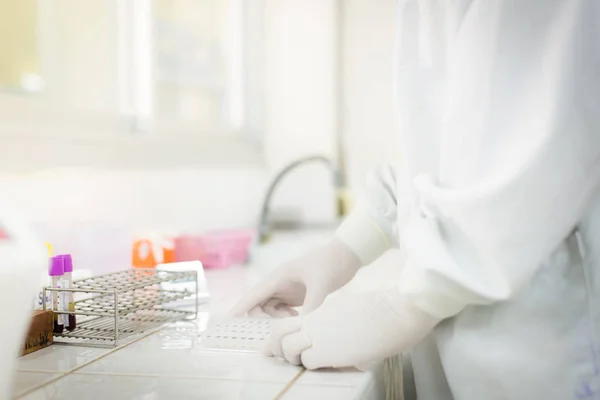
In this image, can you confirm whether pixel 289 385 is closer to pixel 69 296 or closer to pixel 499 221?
pixel 499 221

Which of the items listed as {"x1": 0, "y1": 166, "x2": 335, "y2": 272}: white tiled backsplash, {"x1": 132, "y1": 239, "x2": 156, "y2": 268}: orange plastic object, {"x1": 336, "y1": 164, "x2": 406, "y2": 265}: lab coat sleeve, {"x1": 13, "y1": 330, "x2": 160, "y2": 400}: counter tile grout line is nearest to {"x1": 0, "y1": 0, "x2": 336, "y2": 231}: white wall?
{"x1": 0, "y1": 166, "x2": 335, "y2": 272}: white tiled backsplash

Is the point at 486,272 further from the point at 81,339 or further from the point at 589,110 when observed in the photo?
the point at 81,339

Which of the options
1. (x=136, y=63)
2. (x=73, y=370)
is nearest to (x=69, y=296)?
(x=73, y=370)

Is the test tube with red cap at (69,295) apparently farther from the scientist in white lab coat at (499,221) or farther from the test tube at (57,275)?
the scientist in white lab coat at (499,221)

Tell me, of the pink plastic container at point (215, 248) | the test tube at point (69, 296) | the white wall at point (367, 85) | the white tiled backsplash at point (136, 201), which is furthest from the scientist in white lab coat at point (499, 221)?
the white wall at point (367, 85)

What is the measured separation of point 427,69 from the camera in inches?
30.2

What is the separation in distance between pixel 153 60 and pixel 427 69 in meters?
1.20

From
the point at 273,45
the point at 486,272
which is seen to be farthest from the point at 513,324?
the point at 273,45

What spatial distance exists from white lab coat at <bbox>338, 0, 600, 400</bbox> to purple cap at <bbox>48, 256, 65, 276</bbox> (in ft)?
1.66

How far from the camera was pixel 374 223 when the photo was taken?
3.26 ft

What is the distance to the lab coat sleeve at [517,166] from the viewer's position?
622 millimetres

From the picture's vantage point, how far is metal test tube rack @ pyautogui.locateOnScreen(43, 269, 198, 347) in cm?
86

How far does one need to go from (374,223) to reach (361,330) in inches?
12.8

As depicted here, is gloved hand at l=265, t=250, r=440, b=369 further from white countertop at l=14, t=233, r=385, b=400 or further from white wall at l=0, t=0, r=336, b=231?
white wall at l=0, t=0, r=336, b=231
